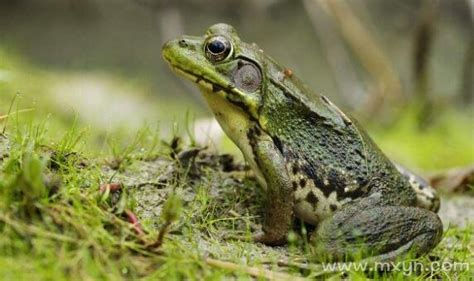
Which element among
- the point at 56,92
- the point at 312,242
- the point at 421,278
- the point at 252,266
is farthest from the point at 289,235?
the point at 56,92

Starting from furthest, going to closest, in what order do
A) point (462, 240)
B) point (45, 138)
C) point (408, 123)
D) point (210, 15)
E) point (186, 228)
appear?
point (210, 15) < point (408, 123) < point (462, 240) < point (45, 138) < point (186, 228)

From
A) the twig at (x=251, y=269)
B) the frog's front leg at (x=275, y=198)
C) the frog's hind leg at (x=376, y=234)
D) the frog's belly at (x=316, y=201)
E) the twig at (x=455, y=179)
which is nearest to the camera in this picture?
the twig at (x=251, y=269)

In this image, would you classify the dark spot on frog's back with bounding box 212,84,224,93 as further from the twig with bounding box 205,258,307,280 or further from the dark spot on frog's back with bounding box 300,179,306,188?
the twig with bounding box 205,258,307,280

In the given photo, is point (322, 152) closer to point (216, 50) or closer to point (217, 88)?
point (217, 88)

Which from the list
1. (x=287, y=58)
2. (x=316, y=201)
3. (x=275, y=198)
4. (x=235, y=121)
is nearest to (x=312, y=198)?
(x=316, y=201)

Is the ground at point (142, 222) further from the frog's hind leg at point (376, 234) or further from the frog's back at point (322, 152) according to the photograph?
the frog's back at point (322, 152)

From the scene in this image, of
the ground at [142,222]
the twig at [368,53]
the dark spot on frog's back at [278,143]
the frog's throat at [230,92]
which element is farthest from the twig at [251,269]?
the twig at [368,53]

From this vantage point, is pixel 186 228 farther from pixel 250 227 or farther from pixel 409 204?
pixel 409 204
